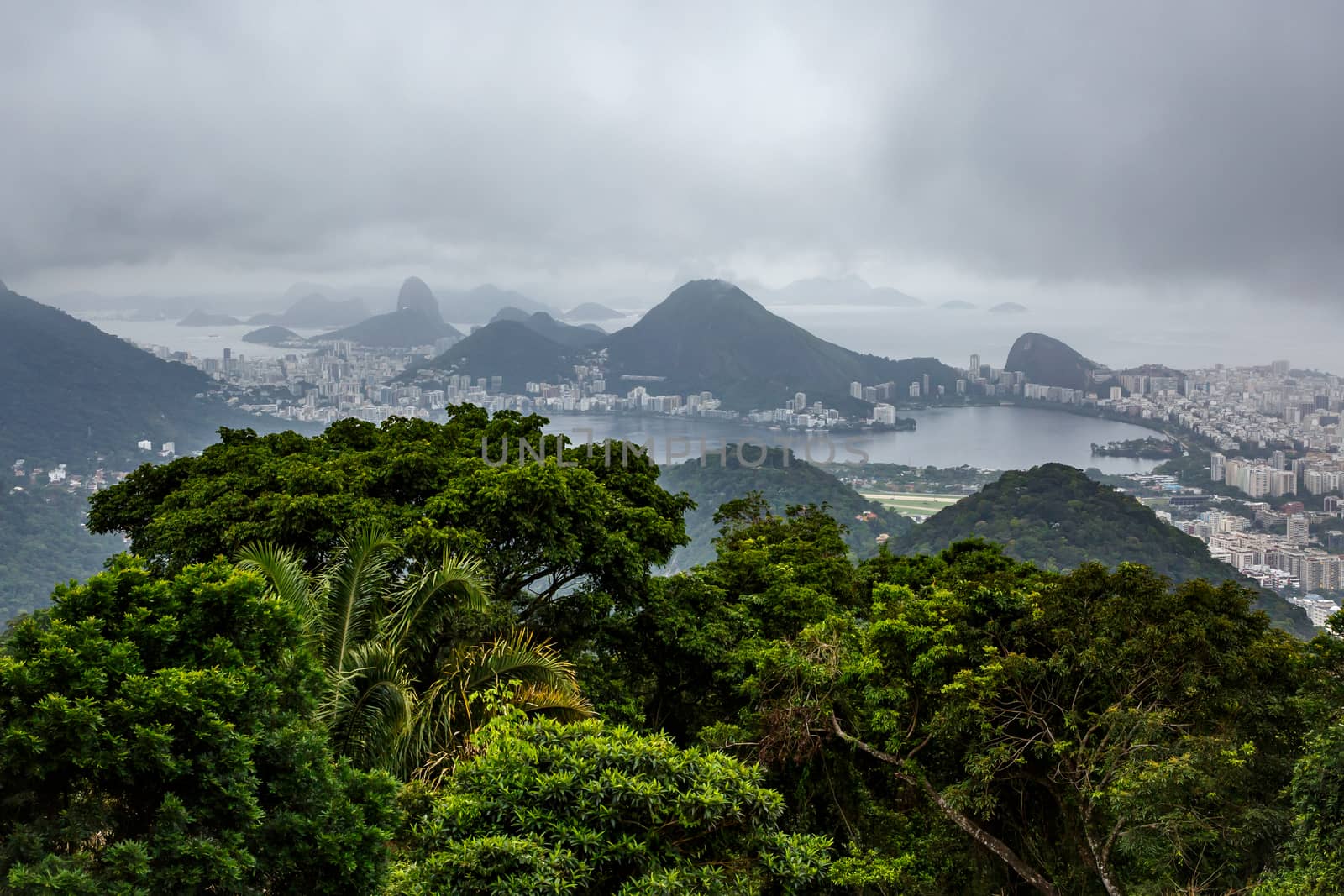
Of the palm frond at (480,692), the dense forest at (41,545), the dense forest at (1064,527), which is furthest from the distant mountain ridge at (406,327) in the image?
the palm frond at (480,692)

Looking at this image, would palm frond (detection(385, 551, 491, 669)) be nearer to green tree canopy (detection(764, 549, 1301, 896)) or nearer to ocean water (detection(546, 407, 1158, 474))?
green tree canopy (detection(764, 549, 1301, 896))

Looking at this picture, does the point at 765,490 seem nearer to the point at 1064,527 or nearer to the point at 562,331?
the point at 1064,527

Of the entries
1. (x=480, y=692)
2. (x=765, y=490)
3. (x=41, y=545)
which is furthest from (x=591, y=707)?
(x=41, y=545)

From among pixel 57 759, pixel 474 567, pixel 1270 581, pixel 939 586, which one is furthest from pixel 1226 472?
pixel 57 759

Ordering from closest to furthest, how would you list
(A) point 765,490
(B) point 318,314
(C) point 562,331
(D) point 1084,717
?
(D) point 1084,717
(A) point 765,490
(C) point 562,331
(B) point 318,314

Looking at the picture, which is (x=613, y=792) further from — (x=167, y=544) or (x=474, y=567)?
(x=167, y=544)

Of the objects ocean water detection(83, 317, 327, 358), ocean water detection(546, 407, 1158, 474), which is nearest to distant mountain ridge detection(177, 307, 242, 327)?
ocean water detection(83, 317, 327, 358)
